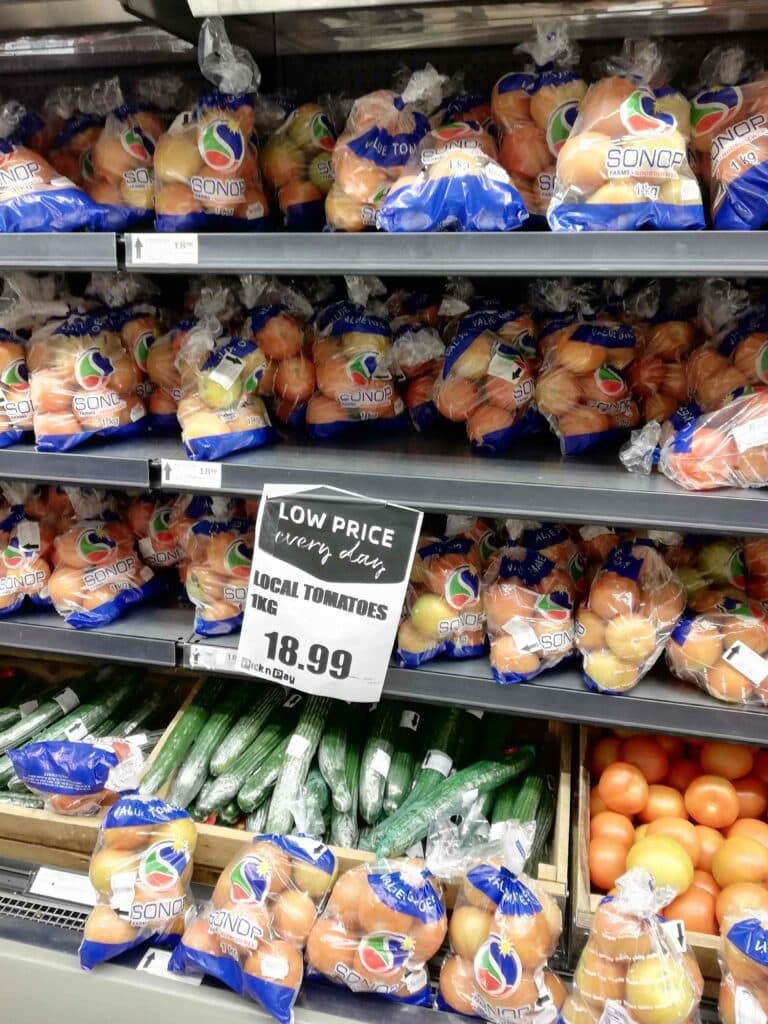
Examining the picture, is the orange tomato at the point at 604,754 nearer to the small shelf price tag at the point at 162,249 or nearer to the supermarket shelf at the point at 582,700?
the supermarket shelf at the point at 582,700

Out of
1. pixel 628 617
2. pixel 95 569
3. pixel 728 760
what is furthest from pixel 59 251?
pixel 728 760

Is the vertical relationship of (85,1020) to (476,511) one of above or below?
below

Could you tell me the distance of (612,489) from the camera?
134cm

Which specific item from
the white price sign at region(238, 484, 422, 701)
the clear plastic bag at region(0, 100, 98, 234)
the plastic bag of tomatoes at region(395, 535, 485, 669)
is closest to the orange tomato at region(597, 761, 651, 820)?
the plastic bag of tomatoes at region(395, 535, 485, 669)

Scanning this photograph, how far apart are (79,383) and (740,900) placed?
160cm

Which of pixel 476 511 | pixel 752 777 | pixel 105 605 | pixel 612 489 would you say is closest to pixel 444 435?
pixel 476 511

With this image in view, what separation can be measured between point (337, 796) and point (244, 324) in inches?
41.3

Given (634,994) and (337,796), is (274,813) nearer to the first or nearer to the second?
(337,796)

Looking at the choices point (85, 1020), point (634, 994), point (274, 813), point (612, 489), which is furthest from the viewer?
point (274, 813)

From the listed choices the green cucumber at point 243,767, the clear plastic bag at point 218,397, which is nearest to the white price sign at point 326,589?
the clear plastic bag at point 218,397

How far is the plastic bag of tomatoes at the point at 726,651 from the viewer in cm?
144

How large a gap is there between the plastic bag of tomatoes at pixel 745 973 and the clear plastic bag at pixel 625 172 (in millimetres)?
1133

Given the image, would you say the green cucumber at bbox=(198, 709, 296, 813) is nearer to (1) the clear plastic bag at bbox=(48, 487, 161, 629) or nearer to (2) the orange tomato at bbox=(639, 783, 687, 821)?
(1) the clear plastic bag at bbox=(48, 487, 161, 629)

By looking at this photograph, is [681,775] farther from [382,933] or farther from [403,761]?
[382,933]
